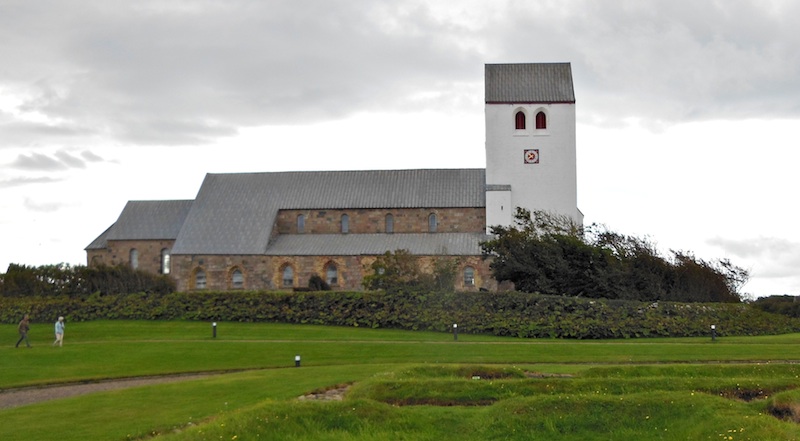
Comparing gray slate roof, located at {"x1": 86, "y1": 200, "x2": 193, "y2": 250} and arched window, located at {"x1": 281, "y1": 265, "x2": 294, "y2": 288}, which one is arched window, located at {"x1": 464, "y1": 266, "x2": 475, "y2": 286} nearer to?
arched window, located at {"x1": 281, "y1": 265, "x2": 294, "y2": 288}

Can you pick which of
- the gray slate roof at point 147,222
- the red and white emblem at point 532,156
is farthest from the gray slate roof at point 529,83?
the gray slate roof at point 147,222

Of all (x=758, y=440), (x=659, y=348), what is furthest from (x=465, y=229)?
(x=758, y=440)

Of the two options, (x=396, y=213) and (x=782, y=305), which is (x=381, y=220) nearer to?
(x=396, y=213)

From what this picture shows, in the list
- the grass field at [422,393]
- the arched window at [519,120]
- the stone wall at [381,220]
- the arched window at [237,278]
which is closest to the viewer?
the grass field at [422,393]

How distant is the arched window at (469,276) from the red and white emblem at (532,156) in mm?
7911

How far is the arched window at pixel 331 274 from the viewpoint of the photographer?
55469 millimetres

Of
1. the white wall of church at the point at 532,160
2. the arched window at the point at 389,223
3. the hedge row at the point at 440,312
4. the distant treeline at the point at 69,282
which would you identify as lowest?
the hedge row at the point at 440,312

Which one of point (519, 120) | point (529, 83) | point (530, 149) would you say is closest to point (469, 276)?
point (530, 149)

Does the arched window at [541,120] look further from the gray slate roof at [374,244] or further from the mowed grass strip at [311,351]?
the mowed grass strip at [311,351]

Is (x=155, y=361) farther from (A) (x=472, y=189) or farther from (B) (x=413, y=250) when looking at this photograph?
(A) (x=472, y=189)

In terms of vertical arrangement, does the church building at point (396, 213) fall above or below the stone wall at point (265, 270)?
above

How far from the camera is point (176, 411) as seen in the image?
1778cm

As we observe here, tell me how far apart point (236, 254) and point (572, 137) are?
21647 millimetres

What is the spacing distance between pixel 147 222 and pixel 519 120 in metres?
25.3
